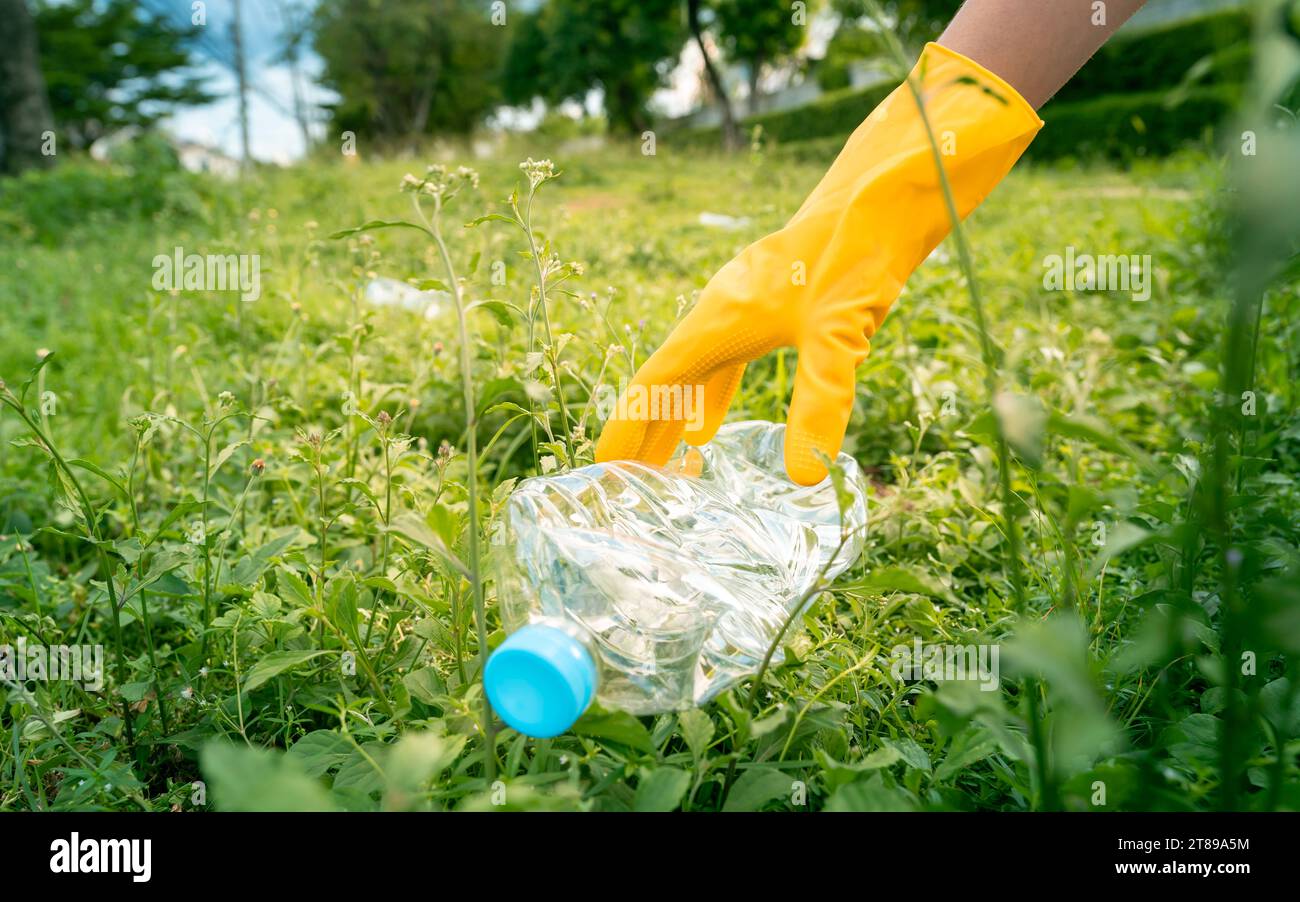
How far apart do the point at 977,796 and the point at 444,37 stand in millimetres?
37331

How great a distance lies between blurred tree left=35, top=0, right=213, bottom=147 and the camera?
26.9 meters

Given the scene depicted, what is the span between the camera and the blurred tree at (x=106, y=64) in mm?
26859

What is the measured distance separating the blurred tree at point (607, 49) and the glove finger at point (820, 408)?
89.2 ft

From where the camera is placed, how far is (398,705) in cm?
116

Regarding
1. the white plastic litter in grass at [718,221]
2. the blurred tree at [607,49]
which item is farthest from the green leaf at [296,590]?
the blurred tree at [607,49]

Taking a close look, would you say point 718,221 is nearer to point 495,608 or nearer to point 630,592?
point 495,608

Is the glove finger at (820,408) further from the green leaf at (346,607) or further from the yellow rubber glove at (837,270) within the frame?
the green leaf at (346,607)

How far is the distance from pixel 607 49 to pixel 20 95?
21.5m

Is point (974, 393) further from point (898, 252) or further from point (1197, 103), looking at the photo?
point (1197, 103)

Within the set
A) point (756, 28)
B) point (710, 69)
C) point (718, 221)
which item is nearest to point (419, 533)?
point (718, 221)

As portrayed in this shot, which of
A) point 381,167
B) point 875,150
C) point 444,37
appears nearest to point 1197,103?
point 381,167

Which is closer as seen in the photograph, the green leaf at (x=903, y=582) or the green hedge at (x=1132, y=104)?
the green leaf at (x=903, y=582)

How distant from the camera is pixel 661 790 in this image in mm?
903

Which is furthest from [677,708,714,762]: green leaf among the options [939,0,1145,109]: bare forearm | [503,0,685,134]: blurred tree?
[503,0,685,134]: blurred tree
